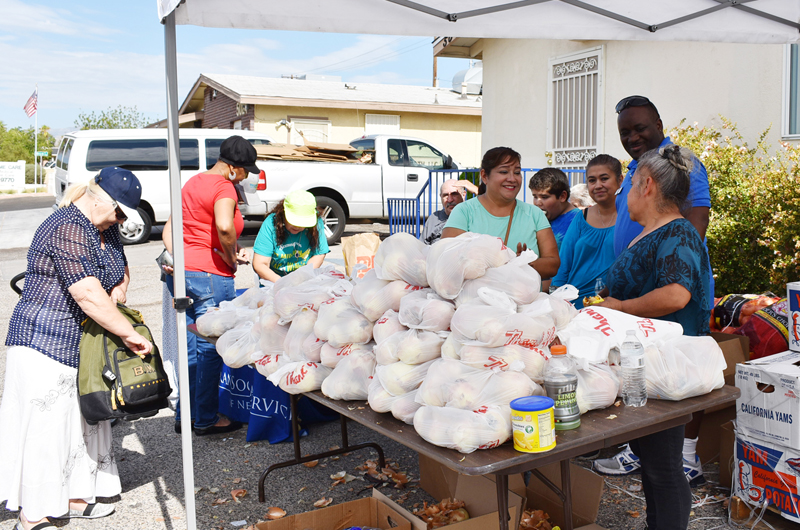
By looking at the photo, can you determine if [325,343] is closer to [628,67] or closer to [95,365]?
[95,365]

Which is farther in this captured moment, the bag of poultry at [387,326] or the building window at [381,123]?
the building window at [381,123]

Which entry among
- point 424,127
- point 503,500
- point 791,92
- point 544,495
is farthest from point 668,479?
point 424,127

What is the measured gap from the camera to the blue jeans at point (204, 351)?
4230 mm

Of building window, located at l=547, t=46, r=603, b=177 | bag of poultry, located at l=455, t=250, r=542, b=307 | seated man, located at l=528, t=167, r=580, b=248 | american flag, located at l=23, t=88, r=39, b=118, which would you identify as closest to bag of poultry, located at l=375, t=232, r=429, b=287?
bag of poultry, located at l=455, t=250, r=542, b=307

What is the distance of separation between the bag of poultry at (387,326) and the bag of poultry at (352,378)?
112 mm

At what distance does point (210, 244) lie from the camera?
→ 13.8 feet

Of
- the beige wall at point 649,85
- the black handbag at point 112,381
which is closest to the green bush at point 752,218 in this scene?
the beige wall at point 649,85

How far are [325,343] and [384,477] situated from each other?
4.34 ft

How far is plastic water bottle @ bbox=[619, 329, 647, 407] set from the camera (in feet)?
7.47

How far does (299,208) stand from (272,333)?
1.59 m

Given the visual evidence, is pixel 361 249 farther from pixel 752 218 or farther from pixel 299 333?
pixel 752 218

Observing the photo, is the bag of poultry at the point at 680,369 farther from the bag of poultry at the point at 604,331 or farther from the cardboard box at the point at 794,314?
the cardboard box at the point at 794,314

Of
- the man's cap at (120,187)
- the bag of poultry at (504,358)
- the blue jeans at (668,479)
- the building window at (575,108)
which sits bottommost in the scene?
the blue jeans at (668,479)

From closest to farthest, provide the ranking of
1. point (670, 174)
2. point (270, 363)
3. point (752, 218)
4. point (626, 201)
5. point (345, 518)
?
point (670, 174) < point (345, 518) < point (270, 363) < point (626, 201) < point (752, 218)
